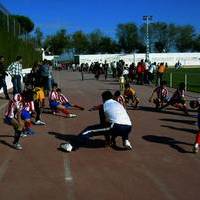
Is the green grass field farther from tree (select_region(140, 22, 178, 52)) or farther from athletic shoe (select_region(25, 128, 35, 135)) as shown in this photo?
tree (select_region(140, 22, 178, 52))

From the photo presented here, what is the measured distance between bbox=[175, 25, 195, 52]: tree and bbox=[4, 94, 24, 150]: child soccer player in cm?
13804

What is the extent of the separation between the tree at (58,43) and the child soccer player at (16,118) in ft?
403

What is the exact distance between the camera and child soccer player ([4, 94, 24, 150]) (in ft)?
37.2

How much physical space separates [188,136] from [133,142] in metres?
1.65

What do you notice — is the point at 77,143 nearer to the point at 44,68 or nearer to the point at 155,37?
the point at 44,68

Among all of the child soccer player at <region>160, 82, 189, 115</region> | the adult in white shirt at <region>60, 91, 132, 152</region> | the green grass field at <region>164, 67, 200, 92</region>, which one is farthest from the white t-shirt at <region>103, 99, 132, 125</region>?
the green grass field at <region>164, 67, 200, 92</region>

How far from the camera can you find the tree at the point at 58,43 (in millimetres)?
135000

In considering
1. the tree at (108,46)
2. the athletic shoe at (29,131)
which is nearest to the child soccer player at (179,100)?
the athletic shoe at (29,131)

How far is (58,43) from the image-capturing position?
135000 mm

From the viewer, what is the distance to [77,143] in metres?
11.4

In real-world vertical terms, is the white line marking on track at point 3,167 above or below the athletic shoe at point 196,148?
below

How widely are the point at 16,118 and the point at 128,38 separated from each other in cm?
13259

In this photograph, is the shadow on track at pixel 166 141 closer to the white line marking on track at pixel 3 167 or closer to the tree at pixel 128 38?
the white line marking on track at pixel 3 167

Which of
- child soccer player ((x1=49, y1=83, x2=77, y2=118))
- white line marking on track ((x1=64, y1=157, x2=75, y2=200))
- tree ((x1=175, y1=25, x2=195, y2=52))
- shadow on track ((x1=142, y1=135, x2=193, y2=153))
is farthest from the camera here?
tree ((x1=175, y1=25, x2=195, y2=52))
